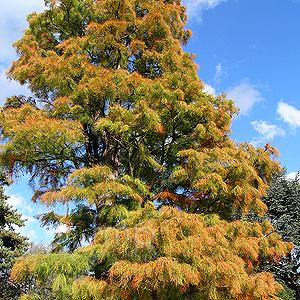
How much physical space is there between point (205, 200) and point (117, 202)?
1.69 metres

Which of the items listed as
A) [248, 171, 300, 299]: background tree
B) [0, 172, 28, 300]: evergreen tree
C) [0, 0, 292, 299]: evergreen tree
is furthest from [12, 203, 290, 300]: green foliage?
[0, 172, 28, 300]: evergreen tree

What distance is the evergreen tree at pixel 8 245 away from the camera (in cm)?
1386

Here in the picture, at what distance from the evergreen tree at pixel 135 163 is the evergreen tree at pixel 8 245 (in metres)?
10.8

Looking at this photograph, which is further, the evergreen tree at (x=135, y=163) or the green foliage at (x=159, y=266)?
the evergreen tree at (x=135, y=163)

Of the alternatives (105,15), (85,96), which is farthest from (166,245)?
(105,15)

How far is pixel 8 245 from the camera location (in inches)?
625

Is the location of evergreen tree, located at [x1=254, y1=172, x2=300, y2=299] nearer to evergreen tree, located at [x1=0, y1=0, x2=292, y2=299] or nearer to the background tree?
the background tree

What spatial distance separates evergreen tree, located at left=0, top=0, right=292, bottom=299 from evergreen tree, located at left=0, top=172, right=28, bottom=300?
10826 millimetres

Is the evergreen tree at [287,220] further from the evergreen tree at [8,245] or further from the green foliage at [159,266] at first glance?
the evergreen tree at [8,245]

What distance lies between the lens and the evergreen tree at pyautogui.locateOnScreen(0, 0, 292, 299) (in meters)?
3.39

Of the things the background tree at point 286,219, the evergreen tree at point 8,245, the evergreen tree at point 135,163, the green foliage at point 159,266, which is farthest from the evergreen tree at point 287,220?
the evergreen tree at point 8,245

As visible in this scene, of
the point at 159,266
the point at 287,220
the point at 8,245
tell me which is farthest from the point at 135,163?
the point at 8,245

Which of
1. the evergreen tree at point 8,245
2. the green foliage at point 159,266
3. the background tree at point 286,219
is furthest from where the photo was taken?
the evergreen tree at point 8,245

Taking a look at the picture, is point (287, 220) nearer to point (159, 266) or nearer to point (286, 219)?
point (286, 219)
